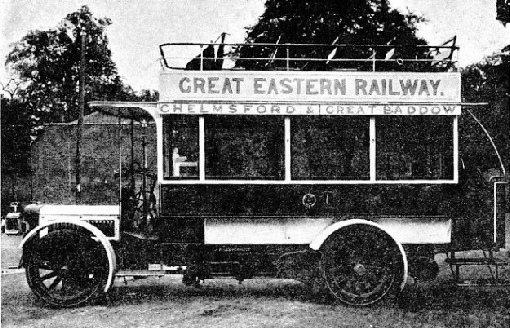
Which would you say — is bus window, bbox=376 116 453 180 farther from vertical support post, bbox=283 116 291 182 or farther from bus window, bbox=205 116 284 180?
bus window, bbox=205 116 284 180

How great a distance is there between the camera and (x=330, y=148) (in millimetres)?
7539

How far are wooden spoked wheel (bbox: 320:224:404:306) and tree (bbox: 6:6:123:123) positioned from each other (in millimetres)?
13814

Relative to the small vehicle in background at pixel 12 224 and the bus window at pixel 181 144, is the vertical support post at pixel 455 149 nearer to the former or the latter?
the bus window at pixel 181 144

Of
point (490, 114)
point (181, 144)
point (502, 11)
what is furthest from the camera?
point (490, 114)

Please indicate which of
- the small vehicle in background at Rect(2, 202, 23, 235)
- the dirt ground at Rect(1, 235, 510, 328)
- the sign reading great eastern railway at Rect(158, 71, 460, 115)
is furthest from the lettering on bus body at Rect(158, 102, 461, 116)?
the small vehicle in background at Rect(2, 202, 23, 235)

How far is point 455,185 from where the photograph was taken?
296 inches

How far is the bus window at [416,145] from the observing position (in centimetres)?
755

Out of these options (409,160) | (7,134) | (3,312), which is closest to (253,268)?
(409,160)

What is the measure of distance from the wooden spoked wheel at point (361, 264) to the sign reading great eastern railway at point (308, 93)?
1.48m

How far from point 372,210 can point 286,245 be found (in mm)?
1119

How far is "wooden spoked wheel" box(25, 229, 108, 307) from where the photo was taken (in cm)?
729

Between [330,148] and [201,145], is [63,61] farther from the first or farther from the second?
[330,148]

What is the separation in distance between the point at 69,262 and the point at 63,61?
2014 cm

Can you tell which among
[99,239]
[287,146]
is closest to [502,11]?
[287,146]
